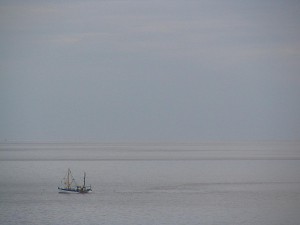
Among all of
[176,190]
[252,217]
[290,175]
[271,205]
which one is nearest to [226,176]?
[290,175]

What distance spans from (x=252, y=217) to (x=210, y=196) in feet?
39.2

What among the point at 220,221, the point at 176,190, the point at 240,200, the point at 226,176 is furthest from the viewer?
the point at 226,176

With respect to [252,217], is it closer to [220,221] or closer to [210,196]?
[220,221]

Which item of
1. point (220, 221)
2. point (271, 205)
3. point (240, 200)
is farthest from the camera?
point (240, 200)

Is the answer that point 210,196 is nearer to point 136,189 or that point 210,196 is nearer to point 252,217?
point 136,189

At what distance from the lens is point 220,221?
36.2 m

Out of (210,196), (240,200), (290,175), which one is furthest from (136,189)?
(290,175)

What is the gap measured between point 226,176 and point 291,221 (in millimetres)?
35892

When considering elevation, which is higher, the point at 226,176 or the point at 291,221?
the point at 226,176

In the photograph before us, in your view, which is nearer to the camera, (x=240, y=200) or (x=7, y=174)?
(x=240, y=200)

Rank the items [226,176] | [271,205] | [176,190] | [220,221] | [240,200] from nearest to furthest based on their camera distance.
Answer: [220,221], [271,205], [240,200], [176,190], [226,176]

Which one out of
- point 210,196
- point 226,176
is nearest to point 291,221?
point 210,196

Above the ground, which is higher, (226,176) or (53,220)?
(226,176)

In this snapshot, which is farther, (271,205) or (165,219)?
(271,205)
